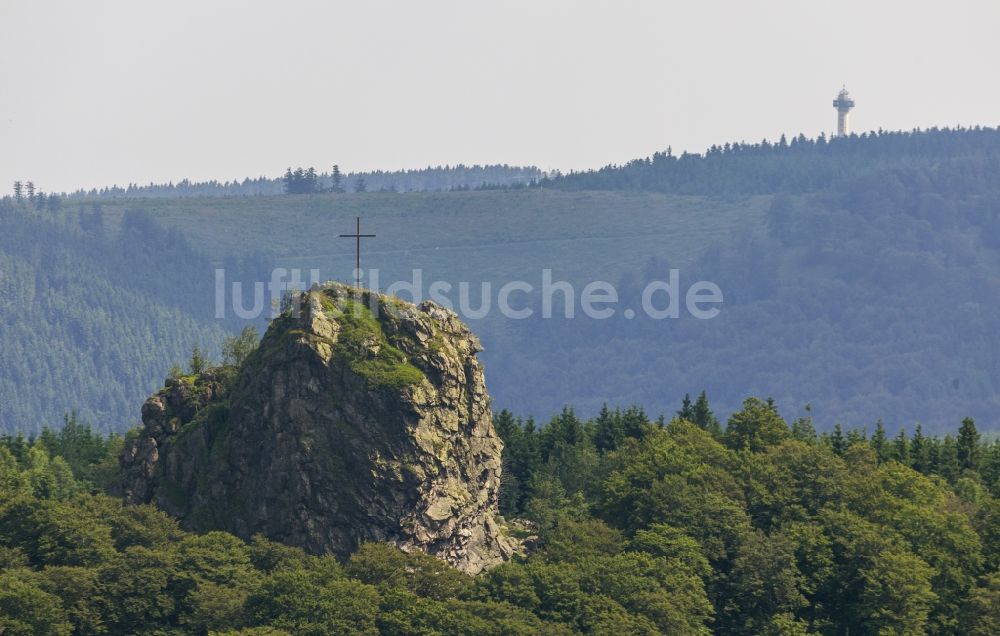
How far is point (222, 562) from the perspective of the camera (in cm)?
16488

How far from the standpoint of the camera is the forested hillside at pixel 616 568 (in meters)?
161

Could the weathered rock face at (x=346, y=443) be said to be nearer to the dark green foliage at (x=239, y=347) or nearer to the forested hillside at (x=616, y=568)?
the forested hillside at (x=616, y=568)

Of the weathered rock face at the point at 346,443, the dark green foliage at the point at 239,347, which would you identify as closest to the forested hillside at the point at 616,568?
the weathered rock face at the point at 346,443

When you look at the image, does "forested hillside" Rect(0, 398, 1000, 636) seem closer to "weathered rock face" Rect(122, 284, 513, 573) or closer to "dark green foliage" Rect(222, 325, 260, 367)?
"weathered rock face" Rect(122, 284, 513, 573)

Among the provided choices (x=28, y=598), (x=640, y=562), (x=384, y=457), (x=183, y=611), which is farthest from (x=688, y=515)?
(x=28, y=598)

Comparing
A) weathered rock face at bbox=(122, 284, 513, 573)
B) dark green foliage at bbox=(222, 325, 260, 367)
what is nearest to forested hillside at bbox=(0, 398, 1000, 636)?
→ weathered rock face at bbox=(122, 284, 513, 573)

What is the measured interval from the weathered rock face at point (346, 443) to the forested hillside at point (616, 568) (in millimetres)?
2586

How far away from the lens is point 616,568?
6649 inches

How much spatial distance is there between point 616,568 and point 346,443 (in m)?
21.8

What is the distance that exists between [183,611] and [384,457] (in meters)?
18.2

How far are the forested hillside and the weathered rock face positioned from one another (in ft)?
8.48

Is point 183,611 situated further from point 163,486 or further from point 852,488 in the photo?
point 852,488

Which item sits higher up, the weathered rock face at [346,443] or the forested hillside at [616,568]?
the weathered rock face at [346,443]

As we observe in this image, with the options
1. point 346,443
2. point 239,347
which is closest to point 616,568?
point 346,443
